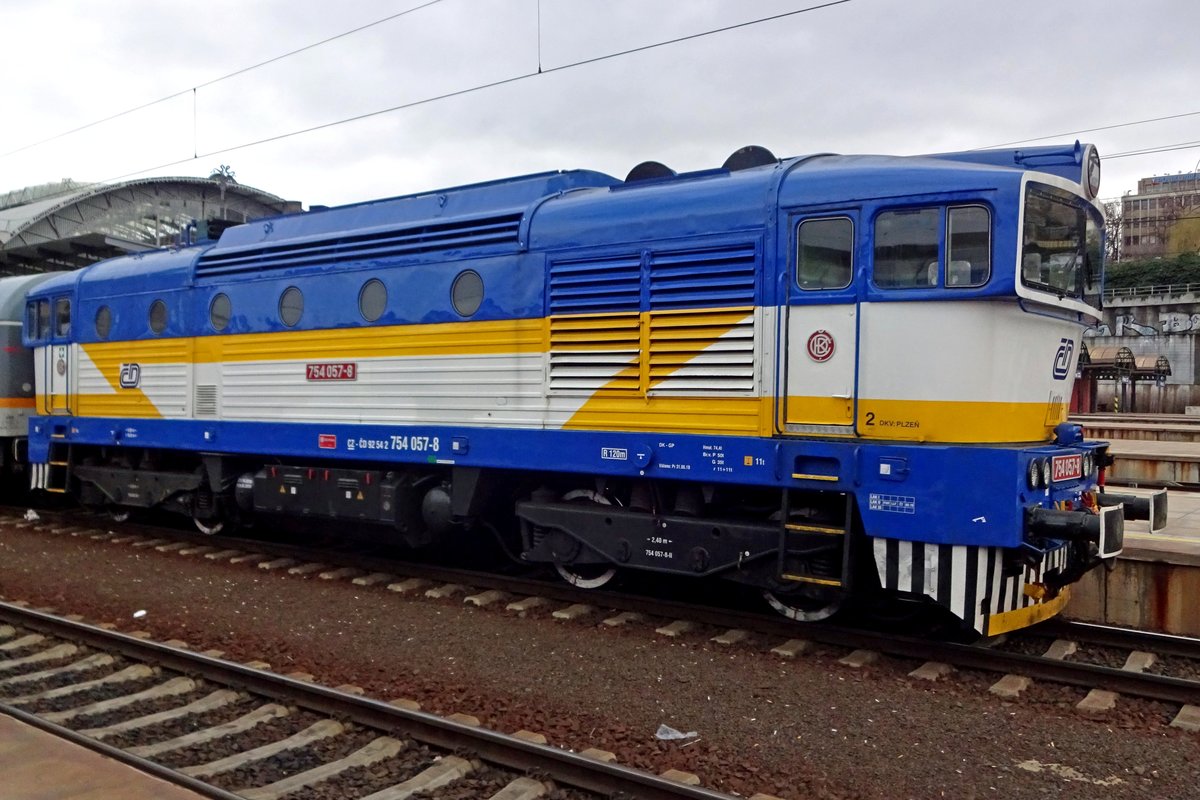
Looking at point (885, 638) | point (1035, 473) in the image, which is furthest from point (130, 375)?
point (1035, 473)

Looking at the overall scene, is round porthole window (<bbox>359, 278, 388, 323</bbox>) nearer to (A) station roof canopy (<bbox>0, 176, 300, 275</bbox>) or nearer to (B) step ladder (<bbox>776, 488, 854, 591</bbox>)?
(B) step ladder (<bbox>776, 488, 854, 591</bbox>)

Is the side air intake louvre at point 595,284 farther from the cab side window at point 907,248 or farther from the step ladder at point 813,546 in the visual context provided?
the step ladder at point 813,546

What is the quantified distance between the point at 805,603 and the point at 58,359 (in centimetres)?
1200

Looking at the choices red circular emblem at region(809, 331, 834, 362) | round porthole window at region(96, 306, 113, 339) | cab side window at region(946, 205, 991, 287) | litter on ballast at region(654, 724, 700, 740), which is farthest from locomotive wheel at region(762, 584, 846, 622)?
round porthole window at region(96, 306, 113, 339)

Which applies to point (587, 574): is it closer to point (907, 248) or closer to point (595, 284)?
point (595, 284)

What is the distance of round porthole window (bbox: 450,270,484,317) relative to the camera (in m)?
9.21

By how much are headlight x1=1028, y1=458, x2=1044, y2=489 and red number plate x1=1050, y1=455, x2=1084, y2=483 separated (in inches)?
6.6

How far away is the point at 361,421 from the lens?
33.6ft

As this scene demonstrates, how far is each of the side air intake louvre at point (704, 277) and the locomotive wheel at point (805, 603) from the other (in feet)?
7.82

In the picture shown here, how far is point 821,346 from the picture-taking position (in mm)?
7219

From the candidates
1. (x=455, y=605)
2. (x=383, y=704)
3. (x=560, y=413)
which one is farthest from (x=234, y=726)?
(x=560, y=413)

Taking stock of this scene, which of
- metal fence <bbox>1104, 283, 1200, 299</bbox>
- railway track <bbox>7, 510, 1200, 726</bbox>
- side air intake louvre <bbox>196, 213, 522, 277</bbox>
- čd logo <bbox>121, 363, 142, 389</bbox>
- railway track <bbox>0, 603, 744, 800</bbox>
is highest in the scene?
metal fence <bbox>1104, 283, 1200, 299</bbox>

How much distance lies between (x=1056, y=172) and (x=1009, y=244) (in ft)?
4.16

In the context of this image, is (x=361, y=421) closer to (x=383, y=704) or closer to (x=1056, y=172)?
(x=383, y=704)
